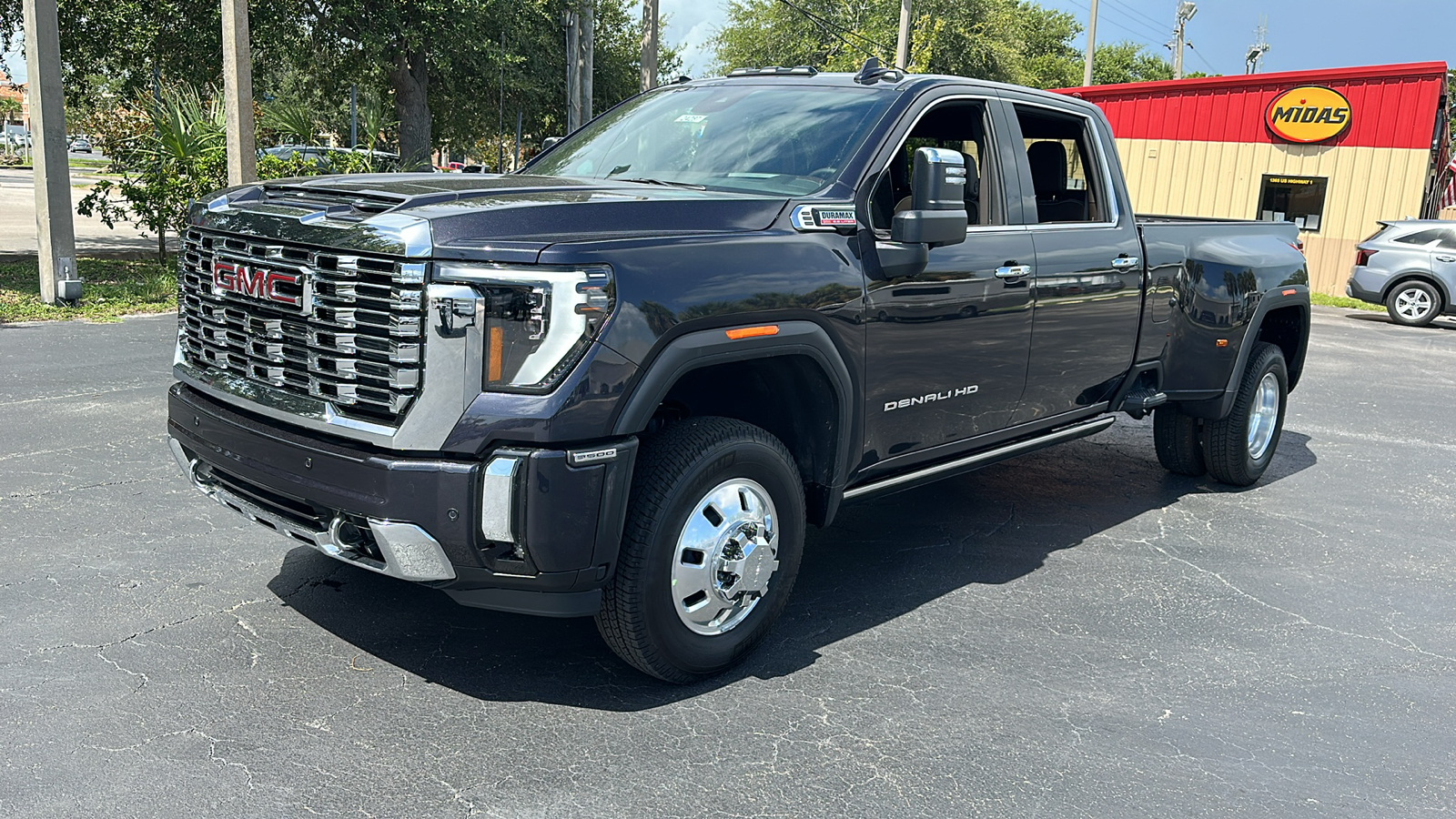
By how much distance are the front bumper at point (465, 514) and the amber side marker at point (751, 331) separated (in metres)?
0.52

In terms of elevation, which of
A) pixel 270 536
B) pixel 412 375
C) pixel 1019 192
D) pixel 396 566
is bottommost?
pixel 270 536

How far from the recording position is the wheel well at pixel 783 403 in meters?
4.04

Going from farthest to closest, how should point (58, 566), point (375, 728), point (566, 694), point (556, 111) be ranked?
point (556, 111) → point (58, 566) → point (566, 694) → point (375, 728)

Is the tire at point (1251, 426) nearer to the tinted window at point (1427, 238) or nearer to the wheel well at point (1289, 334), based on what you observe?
the wheel well at point (1289, 334)

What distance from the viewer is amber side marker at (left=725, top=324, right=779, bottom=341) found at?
3.67 m

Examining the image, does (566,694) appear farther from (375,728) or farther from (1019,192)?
(1019,192)

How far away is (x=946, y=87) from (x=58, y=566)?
4004 millimetres

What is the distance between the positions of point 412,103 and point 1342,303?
18188 millimetres

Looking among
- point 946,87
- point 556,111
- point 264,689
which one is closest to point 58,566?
point 264,689

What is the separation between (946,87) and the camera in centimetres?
489

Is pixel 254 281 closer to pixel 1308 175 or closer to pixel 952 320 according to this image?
pixel 952 320

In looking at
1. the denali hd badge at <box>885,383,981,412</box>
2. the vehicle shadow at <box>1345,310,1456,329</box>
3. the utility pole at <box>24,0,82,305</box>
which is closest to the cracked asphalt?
the denali hd badge at <box>885,383,981,412</box>

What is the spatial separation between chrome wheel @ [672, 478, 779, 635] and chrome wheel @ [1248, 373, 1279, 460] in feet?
13.9

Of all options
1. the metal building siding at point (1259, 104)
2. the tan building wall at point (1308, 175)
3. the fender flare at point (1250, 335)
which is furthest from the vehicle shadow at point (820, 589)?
the metal building siding at point (1259, 104)
